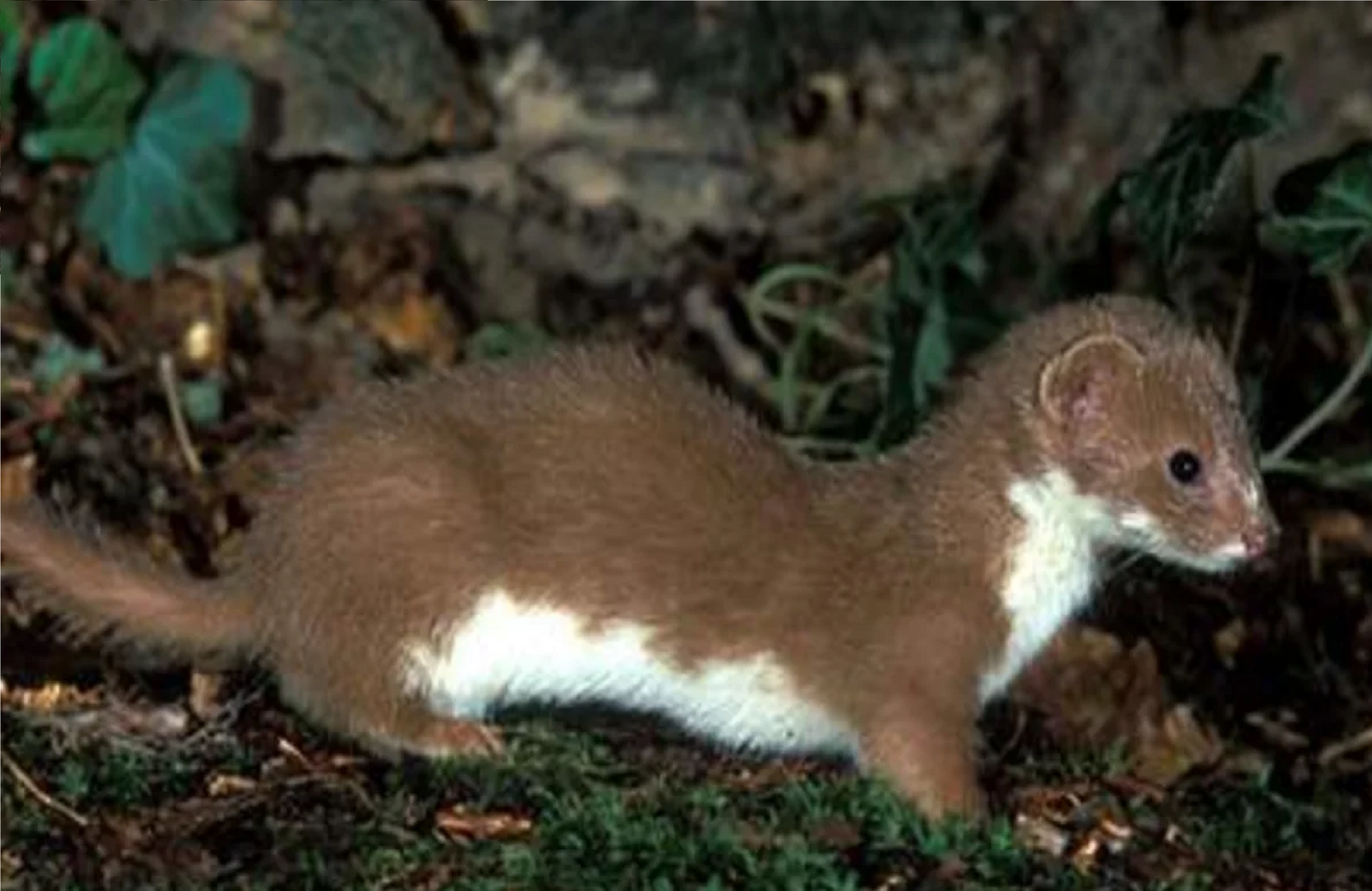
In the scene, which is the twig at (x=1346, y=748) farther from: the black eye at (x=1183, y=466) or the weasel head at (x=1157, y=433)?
the black eye at (x=1183, y=466)

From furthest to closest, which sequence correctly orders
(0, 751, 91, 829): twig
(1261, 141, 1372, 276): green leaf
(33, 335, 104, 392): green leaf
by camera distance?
(33, 335, 104, 392): green leaf
(1261, 141, 1372, 276): green leaf
(0, 751, 91, 829): twig

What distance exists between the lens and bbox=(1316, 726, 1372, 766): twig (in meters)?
4.78

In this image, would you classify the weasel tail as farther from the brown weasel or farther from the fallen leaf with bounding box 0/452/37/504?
the fallen leaf with bounding box 0/452/37/504

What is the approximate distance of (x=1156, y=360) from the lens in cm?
395

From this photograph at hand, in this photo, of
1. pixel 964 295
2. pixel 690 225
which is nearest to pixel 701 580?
pixel 964 295

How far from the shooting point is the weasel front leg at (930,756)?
3926mm

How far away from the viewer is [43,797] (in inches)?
145

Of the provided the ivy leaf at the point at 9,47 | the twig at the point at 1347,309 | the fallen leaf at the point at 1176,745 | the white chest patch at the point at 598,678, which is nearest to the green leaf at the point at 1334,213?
the fallen leaf at the point at 1176,745

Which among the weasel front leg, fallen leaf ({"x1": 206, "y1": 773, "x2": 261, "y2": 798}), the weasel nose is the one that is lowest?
the weasel front leg

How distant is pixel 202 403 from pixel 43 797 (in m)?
1.87

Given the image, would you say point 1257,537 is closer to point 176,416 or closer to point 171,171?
point 176,416

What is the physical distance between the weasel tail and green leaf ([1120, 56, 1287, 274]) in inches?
68.8

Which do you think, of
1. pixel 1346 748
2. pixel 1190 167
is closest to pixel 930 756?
pixel 1346 748

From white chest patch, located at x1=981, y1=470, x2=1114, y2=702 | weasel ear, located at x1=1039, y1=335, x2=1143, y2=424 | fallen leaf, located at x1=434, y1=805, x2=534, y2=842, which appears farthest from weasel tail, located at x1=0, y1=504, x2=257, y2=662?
weasel ear, located at x1=1039, y1=335, x2=1143, y2=424
